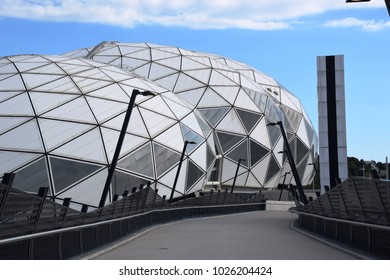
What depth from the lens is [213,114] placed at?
5900 cm

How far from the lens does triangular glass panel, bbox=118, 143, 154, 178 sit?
35.5 meters

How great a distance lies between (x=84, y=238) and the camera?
13477 mm

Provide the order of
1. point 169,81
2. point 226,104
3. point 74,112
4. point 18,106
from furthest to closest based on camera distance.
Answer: point 169,81
point 226,104
point 74,112
point 18,106

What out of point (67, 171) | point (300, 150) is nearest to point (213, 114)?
point (300, 150)

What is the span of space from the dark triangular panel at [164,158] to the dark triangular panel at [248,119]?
22.1 metres

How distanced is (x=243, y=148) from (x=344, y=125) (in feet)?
102

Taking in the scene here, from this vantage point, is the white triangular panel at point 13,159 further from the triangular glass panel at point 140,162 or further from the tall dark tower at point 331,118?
the tall dark tower at point 331,118

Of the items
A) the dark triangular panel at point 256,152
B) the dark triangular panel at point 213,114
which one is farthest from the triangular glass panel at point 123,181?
the dark triangular panel at point 256,152

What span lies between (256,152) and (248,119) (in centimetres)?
338

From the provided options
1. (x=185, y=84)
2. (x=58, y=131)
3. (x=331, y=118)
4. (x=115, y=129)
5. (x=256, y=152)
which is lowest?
(x=58, y=131)

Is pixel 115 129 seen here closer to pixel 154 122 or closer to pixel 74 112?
pixel 74 112

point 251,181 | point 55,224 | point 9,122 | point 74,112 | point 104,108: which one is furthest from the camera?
point 251,181

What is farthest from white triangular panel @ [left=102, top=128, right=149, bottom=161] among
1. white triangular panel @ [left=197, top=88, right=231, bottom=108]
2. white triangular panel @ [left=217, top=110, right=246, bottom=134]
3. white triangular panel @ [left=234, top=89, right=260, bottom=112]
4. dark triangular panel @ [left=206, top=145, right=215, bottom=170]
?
white triangular panel @ [left=234, top=89, right=260, bottom=112]

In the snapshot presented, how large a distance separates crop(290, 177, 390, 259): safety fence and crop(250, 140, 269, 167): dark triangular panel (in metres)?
42.1
